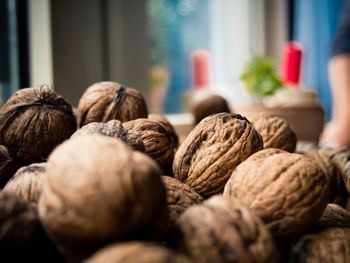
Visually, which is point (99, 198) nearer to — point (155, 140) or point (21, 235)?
point (21, 235)

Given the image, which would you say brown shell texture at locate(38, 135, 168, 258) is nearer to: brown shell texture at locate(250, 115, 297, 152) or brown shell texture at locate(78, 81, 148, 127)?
brown shell texture at locate(78, 81, 148, 127)

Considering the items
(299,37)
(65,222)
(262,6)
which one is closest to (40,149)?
(65,222)

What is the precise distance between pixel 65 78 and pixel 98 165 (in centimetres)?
159

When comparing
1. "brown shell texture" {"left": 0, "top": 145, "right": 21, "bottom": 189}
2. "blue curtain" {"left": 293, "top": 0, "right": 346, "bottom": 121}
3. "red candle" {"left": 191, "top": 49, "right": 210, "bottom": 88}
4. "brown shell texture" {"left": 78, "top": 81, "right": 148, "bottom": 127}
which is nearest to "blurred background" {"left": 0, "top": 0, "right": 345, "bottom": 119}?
"blue curtain" {"left": 293, "top": 0, "right": 346, "bottom": 121}

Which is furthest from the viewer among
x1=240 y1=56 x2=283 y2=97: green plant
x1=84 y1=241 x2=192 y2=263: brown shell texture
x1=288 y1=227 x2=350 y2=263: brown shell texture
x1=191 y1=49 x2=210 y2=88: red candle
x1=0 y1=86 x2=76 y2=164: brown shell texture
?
x1=191 y1=49 x2=210 y2=88: red candle

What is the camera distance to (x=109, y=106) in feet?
3.35

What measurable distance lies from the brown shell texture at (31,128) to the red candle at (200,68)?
7.26ft

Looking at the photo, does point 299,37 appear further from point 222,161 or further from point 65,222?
point 65,222

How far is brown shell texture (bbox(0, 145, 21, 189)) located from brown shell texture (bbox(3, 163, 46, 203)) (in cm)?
13

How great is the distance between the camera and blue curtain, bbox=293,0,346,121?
358 centimetres

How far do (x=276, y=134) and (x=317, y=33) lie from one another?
3.11 metres

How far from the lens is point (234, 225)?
0.56 metres

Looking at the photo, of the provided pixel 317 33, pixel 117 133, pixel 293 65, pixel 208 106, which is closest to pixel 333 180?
pixel 208 106

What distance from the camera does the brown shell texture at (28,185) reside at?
66cm
